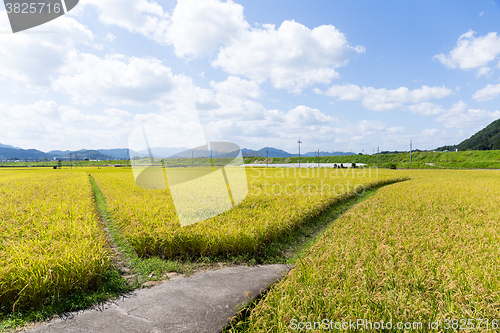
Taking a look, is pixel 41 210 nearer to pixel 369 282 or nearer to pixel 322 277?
pixel 322 277

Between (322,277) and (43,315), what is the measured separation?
4.20m

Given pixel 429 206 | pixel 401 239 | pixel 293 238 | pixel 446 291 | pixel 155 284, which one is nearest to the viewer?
pixel 446 291

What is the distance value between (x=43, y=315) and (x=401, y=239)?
6.84 m

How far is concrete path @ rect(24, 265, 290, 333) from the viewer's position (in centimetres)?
308

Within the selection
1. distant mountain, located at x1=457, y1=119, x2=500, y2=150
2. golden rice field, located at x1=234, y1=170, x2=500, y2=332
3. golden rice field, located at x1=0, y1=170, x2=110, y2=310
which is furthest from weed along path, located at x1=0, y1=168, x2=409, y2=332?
distant mountain, located at x1=457, y1=119, x2=500, y2=150

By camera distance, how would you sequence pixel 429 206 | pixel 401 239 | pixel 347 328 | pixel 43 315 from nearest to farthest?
pixel 347 328 < pixel 43 315 < pixel 401 239 < pixel 429 206

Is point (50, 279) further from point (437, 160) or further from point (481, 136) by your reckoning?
point (481, 136)

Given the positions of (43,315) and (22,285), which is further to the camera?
(22,285)

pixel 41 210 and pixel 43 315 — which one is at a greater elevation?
pixel 41 210

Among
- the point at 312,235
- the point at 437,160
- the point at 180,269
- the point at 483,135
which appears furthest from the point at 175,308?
the point at 483,135

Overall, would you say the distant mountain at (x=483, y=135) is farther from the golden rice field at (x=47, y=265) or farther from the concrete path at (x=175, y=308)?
the golden rice field at (x=47, y=265)

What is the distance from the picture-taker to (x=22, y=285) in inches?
141

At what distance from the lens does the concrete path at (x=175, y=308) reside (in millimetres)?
3080

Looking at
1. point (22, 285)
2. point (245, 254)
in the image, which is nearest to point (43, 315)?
point (22, 285)
